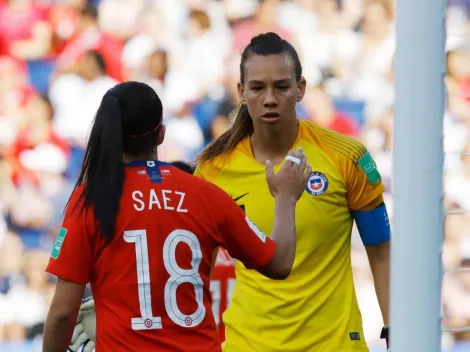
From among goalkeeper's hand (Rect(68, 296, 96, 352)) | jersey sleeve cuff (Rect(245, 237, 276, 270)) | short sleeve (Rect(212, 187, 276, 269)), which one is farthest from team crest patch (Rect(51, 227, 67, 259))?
goalkeeper's hand (Rect(68, 296, 96, 352))

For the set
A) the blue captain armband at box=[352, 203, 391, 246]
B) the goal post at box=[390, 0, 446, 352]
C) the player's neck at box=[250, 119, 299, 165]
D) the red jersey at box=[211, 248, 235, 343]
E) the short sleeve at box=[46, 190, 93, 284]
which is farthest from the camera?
the red jersey at box=[211, 248, 235, 343]

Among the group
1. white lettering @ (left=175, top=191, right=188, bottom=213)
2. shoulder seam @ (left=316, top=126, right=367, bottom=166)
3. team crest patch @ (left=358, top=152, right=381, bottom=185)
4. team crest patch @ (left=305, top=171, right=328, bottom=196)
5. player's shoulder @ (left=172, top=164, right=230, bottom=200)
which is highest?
shoulder seam @ (left=316, top=126, right=367, bottom=166)

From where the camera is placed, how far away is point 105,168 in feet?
9.98

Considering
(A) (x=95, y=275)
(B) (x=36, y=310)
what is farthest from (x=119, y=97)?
(B) (x=36, y=310)

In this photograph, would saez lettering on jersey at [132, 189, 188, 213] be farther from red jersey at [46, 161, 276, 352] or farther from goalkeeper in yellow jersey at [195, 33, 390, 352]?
goalkeeper in yellow jersey at [195, 33, 390, 352]

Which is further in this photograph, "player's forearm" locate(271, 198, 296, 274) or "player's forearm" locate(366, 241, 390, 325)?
"player's forearm" locate(366, 241, 390, 325)

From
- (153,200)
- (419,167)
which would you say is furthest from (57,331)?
(419,167)

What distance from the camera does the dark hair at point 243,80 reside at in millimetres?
3961

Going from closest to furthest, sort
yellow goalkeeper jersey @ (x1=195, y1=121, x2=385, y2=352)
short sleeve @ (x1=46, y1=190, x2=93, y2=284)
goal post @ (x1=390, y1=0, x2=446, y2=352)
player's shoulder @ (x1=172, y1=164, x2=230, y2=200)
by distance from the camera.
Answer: goal post @ (x1=390, y1=0, x2=446, y2=352)
short sleeve @ (x1=46, y1=190, x2=93, y2=284)
player's shoulder @ (x1=172, y1=164, x2=230, y2=200)
yellow goalkeeper jersey @ (x1=195, y1=121, x2=385, y2=352)

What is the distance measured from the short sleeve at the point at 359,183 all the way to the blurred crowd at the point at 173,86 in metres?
4.20

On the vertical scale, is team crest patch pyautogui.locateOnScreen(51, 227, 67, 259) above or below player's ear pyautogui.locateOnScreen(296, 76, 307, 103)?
below

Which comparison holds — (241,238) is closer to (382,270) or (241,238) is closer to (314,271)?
(314,271)

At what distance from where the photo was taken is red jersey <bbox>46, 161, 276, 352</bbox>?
2959 millimetres

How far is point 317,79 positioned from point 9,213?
102 inches
